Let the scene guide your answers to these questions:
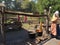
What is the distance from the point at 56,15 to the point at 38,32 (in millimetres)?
6122

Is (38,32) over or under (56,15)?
under

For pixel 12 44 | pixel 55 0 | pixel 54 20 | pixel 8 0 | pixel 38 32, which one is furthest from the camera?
pixel 8 0

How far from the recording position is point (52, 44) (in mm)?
4832

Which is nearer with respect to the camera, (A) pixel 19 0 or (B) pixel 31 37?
(B) pixel 31 37

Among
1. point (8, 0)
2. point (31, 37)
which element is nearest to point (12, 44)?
point (31, 37)

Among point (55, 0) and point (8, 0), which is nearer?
point (55, 0)

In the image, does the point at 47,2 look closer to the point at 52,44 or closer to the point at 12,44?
the point at 12,44

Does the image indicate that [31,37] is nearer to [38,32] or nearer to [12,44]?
[38,32]

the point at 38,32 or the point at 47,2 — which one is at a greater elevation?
the point at 47,2

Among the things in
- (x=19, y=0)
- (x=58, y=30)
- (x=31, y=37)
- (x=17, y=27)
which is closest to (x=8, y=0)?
(x=19, y=0)

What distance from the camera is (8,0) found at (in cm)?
6244

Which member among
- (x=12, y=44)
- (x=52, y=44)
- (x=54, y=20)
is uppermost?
(x=54, y=20)

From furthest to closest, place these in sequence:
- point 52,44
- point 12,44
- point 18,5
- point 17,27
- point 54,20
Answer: point 18,5 → point 17,27 → point 12,44 → point 54,20 → point 52,44

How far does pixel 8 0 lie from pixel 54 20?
5679cm
